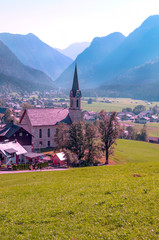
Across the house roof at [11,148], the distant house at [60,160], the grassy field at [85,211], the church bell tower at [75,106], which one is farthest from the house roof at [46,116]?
the grassy field at [85,211]

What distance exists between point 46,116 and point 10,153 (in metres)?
26.6

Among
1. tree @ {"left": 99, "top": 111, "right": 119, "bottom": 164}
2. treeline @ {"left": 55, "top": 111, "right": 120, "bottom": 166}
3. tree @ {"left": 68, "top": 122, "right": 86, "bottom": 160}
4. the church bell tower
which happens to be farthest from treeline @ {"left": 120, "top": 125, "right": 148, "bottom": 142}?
tree @ {"left": 68, "top": 122, "right": 86, "bottom": 160}

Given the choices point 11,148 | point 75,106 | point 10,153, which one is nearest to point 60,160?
point 10,153

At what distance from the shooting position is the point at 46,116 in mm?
76625

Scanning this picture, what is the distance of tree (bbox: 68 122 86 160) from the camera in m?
56.2

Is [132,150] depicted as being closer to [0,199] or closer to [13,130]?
[13,130]

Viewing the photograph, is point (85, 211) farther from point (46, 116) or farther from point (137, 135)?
point (137, 135)

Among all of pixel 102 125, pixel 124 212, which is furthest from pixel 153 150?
pixel 124 212

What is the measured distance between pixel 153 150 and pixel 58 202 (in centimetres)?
6925

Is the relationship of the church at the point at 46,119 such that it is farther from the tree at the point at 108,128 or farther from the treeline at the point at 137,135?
the treeline at the point at 137,135

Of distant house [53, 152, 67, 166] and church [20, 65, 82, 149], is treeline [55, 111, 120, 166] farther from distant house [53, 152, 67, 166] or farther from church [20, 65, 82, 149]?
church [20, 65, 82, 149]

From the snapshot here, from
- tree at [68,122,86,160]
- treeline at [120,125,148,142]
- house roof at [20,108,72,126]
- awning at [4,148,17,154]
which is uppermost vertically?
house roof at [20,108,72,126]

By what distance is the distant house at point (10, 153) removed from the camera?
5131 centimetres

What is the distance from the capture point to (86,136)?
57938mm
